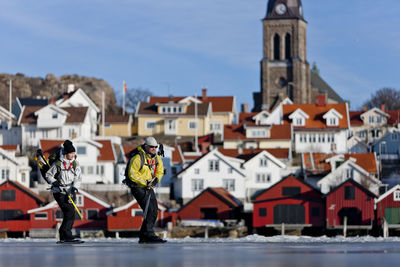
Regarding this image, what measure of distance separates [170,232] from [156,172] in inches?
2292

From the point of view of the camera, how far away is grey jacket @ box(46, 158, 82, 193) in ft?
59.6

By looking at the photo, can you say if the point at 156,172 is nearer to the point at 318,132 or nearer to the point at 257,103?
the point at 318,132

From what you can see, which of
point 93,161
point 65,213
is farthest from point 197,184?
point 65,213

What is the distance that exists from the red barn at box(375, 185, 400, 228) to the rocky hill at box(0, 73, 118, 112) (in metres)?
81.2

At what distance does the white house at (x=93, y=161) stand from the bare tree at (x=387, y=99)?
241ft

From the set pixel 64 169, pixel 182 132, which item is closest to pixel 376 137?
pixel 182 132

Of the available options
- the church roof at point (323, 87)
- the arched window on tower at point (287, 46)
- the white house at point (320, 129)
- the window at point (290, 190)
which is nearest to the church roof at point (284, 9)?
the arched window on tower at point (287, 46)

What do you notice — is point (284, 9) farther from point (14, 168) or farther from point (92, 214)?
point (92, 214)

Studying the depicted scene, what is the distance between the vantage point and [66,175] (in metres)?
18.2

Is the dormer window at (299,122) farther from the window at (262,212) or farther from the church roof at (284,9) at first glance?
the church roof at (284,9)

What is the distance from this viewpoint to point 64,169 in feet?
59.6

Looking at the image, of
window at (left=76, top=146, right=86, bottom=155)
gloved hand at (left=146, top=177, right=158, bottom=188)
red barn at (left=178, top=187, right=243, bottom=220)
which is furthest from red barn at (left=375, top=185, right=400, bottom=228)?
gloved hand at (left=146, top=177, right=158, bottom=188)

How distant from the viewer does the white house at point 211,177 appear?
8662 cm

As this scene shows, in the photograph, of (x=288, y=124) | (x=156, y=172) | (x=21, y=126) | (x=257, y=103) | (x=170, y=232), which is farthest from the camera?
(x=257, y=103)
